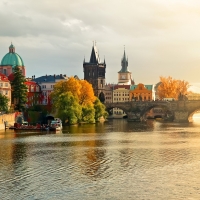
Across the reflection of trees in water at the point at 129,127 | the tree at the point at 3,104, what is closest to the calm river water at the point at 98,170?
the reflection of trees in water at the point at 129,127

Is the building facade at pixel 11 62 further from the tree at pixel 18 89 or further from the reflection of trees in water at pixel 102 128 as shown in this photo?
the reflection of trees in water at pixel 102 128

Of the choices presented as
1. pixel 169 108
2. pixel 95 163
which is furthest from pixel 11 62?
pixel 95 163

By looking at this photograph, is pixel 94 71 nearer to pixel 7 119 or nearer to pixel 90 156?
pixel 7 119

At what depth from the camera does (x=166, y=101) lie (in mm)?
119812

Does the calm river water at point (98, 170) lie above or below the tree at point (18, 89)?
below

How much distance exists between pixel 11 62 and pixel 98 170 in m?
90.5

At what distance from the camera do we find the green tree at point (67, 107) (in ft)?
290

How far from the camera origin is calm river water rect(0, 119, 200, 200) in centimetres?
3014

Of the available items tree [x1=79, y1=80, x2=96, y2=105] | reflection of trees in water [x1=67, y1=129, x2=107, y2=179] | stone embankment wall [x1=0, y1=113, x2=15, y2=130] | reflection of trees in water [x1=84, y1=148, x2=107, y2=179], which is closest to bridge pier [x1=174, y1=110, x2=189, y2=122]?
tree [x1=79, y1=80, x2=96, y2=105]

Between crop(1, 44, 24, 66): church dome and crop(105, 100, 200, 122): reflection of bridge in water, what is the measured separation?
24.0 meters

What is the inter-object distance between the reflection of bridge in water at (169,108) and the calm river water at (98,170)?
59.4 meters

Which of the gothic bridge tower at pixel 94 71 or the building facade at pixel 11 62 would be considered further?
the gothic bridge tower at pixel 94 71

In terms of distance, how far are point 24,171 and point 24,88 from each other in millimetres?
60653

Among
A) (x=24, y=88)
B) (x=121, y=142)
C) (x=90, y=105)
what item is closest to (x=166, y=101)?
(x=90, y=105)
